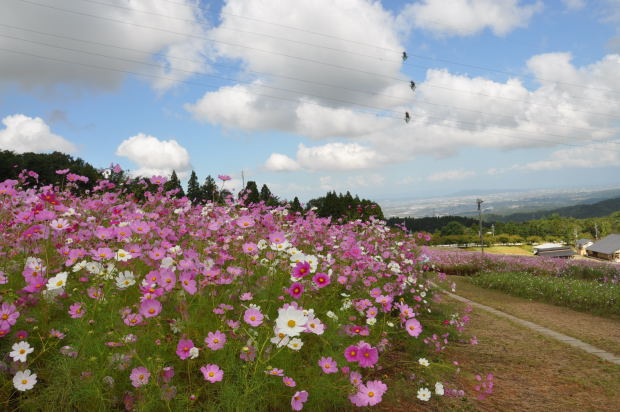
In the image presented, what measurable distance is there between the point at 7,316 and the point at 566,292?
14084 millimetres

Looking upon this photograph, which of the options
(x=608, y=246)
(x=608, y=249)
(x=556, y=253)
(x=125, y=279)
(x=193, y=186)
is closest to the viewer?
(x=125, y=279)

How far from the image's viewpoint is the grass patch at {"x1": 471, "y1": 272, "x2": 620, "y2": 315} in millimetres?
11117

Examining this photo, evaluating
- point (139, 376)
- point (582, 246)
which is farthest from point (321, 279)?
point (582, 246)

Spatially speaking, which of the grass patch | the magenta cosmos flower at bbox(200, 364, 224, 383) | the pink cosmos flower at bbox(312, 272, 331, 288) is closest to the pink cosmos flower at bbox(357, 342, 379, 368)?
the pink cosmos flower at bbox(312, 272, 331, 288)

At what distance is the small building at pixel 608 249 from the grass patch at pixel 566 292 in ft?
190

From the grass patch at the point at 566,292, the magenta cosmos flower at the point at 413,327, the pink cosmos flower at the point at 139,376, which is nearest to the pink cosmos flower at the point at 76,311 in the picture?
the pink cosmos flower at the point at 139,376

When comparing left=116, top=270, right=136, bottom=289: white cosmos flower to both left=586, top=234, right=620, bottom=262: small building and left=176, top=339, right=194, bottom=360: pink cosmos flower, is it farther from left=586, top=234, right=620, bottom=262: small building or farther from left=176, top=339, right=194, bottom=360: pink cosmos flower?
left=586, top=234, right=620, bottom=262: small building

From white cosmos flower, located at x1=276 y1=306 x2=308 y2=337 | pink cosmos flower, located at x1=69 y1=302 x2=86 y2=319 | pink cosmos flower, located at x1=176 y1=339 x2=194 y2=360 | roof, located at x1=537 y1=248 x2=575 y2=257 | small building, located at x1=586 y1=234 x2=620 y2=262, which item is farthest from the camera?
small building, located at x1=586 y1=234 x2=620 y2=262

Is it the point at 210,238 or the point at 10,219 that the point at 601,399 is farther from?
the point at 10,219

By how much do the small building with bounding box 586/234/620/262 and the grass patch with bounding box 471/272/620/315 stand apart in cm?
5788

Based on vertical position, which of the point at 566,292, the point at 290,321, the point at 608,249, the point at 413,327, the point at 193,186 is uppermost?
the point at 193,186

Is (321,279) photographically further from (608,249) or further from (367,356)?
(608,249)

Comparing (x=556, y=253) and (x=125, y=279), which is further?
(x=556, y=253)

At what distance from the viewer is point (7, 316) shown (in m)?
2.11
